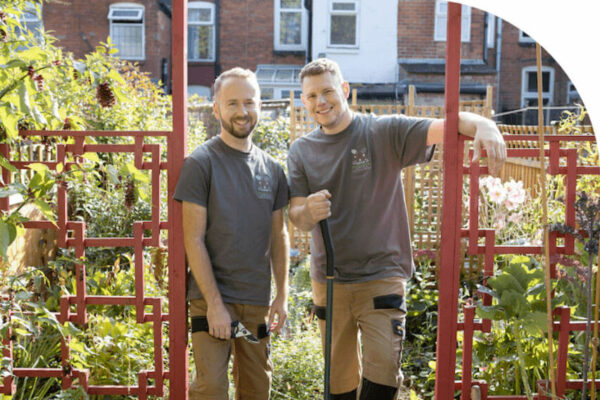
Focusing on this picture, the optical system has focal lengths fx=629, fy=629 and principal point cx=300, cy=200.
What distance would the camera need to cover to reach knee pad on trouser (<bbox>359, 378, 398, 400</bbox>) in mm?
2721

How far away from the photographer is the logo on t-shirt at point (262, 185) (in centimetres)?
272

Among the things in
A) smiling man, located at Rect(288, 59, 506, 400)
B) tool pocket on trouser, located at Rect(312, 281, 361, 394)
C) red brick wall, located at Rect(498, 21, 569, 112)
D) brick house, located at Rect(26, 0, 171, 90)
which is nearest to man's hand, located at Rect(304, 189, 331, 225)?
smiling man, located at Rect(288, 59, 506, 400)

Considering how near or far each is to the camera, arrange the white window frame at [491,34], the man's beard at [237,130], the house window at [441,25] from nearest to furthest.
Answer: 1. the man's beard at [237,130]
2. the house window at [441,25]
3. the white window frame at [491,34]

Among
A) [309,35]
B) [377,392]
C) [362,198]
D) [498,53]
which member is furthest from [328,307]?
[498,53]

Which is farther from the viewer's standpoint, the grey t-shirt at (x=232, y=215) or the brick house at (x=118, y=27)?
the brick house at (x=118, y=27)

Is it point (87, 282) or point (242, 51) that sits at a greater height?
point (242, 51)

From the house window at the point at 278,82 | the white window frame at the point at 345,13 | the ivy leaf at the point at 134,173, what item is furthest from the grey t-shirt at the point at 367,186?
the white window frame at the point at 345,13

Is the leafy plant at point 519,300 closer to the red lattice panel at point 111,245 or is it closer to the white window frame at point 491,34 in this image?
the red lattice panel at point 111,245

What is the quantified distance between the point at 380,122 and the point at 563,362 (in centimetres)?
131

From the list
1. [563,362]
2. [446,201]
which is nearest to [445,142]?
[446,201]

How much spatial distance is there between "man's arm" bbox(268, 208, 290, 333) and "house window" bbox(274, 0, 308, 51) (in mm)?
16759

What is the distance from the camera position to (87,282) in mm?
2668

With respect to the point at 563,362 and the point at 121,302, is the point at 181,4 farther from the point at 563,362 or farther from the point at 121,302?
the point at 563,362

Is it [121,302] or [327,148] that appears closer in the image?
[121,302]
